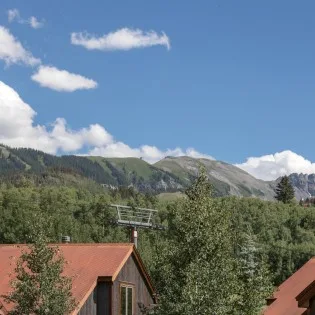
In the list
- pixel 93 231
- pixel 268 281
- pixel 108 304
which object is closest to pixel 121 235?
pixel 93 231

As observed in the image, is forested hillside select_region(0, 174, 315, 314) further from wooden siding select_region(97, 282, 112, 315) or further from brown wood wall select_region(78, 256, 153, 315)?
wooden siding select_region(97, 282, 112, 315)

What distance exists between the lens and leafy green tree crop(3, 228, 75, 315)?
2448cm

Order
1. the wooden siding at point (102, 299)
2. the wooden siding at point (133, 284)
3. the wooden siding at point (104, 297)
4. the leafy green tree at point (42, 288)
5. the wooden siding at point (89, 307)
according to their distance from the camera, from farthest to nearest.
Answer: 1. the wooden siding at point (133, 284)
2. the wooden siding at point (104, 297)
3. the wooden siding at point (102, 299)
4. the wooden siding at point (89, 307)
5. the leafy green tree at point (42, 288)

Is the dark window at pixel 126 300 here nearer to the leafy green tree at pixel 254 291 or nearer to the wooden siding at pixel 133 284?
the wooden siding at pixel 133 284

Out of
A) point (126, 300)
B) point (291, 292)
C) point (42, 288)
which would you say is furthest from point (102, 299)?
point (291, 292)

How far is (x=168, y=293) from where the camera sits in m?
22.2

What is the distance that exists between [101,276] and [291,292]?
875 centimetres

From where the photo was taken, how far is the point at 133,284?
35125 millimetres

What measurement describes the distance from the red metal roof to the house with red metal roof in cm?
564

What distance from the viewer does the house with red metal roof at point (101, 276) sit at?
31.7 m

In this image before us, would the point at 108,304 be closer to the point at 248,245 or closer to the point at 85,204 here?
the point at 248,245

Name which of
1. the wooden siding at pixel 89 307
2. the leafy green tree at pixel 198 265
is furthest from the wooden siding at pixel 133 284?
the leafy green tree at pixel 198 265

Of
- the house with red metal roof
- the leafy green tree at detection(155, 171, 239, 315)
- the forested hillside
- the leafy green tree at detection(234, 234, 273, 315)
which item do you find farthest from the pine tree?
the leafy green tree at detection(155, 171, 239, 315)

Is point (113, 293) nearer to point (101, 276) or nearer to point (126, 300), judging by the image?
point (101, 276)
